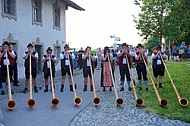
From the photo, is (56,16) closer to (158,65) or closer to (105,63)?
(105,63)

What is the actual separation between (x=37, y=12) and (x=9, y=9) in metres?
3.65

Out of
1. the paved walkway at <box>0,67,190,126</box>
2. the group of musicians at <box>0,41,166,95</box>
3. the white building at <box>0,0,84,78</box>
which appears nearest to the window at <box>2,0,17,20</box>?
the white building at <box>0,0,84,78</box>

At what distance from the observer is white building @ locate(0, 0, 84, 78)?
16.0 meters

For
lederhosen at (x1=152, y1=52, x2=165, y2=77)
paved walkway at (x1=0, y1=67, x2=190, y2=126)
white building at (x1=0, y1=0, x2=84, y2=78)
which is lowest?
paved walkway at (x1=0, y1=67, x2=190, y2=126)

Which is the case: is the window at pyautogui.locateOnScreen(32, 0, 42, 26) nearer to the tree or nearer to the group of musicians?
the group of musicians

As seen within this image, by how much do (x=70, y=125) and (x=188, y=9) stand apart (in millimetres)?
13556

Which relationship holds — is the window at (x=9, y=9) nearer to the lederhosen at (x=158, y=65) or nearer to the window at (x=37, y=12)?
the window at (x=37, y=12)

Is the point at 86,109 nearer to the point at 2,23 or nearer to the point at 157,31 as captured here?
the point at 2,23

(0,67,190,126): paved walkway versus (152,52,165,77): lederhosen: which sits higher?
(152,52,165,77): lederhosen

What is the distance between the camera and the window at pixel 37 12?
19.0m

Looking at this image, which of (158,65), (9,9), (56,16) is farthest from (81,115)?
(56,16)

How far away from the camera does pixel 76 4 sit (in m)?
23.7

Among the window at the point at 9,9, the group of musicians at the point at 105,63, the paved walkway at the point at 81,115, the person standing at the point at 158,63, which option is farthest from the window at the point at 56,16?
the paved walkway at the point at 81,115

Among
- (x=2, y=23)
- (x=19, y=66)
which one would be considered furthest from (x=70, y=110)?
(x=19, y=66)
